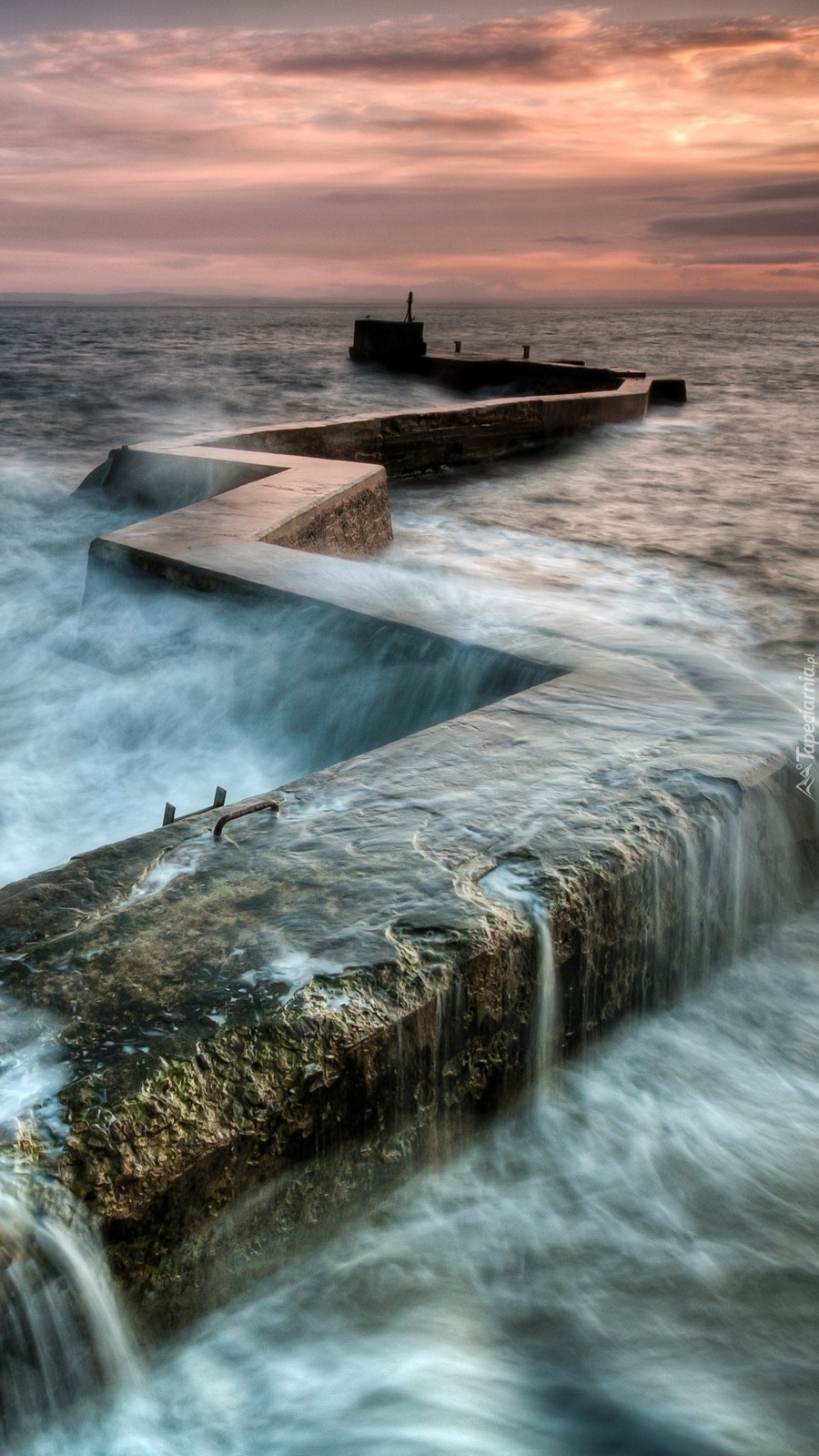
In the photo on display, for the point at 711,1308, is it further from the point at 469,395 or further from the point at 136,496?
the point at 469,395

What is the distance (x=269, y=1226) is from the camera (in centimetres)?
169

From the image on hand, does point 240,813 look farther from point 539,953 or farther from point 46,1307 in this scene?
point 46,1307

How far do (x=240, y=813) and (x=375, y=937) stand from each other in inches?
20.7

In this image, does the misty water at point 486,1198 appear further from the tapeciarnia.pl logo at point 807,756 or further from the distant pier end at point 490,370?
the distant pier end at point 490,370

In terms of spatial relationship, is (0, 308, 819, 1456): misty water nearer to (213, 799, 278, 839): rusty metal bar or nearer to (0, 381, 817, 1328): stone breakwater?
(0, 381, 817, 1328): stone breakwater

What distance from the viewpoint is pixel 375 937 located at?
1.90 m

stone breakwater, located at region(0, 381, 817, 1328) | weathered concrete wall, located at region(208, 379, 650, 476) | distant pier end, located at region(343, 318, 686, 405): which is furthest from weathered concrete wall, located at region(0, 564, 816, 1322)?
distant pier end, located at region(343, 318, 686, 405)

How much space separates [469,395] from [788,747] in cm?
2068

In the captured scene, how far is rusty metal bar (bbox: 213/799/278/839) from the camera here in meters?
2.26

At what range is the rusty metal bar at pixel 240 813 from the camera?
7.41ft

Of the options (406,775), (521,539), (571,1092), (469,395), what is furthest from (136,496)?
(469,395)

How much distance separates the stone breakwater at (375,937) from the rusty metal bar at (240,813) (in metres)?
0.02

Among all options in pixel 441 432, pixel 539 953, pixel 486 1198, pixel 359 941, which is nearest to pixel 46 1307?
pixel 359 941

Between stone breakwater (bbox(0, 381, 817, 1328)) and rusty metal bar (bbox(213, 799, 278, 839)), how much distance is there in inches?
0.7
